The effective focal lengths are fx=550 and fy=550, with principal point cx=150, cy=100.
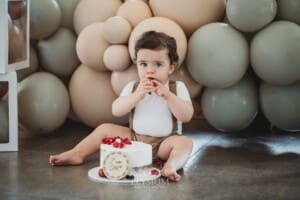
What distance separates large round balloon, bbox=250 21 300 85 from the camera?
184 centimetres

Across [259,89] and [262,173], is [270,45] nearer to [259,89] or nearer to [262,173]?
[259,89]

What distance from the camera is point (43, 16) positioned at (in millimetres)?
2027

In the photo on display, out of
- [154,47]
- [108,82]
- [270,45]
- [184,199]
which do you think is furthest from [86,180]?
[270,45]

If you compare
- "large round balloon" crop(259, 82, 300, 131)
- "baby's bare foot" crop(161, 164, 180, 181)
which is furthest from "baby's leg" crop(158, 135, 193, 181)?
"large round balloon" crop(259, 82, 300, 131)

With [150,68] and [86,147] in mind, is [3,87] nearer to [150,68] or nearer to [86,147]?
[86,147]

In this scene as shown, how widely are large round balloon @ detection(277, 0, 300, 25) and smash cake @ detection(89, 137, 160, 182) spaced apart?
2.38ft

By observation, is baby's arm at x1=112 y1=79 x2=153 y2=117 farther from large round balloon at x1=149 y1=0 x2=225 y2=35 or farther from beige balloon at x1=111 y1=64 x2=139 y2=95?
large round balloon at x1=149 y1=0 x2=225 y2=35

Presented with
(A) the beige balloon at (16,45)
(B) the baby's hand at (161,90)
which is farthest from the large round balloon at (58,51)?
(B) the baby's hand at (161,90)

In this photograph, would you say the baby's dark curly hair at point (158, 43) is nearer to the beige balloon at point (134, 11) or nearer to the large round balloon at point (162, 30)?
the large round balloon at point (162, 30)

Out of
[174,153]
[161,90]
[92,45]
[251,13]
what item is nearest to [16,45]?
[92,45]

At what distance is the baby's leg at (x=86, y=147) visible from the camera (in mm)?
1694

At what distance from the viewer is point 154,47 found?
5.47ft

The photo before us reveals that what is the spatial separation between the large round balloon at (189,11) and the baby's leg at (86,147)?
458 mm

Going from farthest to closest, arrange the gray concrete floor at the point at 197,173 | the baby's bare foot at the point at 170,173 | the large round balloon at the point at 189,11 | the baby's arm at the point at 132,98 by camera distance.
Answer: the large round balloon at the point at 189,11 < the baby's arm at the point at 132,98 < the baby's bare foot at the point at 170,173 < the gray concrete floor at the point at 197,173
